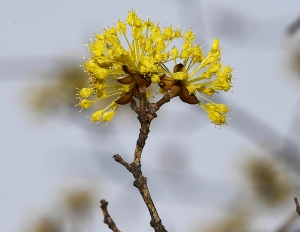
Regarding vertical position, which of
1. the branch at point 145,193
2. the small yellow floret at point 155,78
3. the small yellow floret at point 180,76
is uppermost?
the small yellow floret at point 180,76

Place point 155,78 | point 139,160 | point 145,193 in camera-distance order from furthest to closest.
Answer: point 155,78 < point 139,160 < point 145,193

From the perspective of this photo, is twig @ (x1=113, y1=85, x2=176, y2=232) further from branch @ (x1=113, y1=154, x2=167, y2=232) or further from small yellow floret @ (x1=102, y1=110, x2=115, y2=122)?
small yellow floret @ (x1=102, y1=110, x2=115, y2=122)

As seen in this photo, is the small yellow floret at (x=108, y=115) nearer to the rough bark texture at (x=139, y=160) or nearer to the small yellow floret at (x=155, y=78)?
the rough bark texture at (x=139, y=160)

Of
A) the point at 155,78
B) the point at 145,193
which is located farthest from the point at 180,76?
A: the point at 145,193

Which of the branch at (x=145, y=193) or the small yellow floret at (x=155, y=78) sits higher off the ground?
the small yellow floret at (x=155, y=78)

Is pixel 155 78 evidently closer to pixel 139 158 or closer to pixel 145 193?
pixel 139 158

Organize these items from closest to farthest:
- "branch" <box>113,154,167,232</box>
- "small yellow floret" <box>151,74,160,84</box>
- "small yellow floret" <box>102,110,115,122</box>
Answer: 1. "branch" <box>113,154,167,232</box>
2. "small yellow floret" <box>151,74,160,84</box>
3. "small yellow floret" <box>102,110,115,122</box>

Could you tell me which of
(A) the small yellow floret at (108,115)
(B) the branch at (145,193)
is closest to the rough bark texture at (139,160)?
(B) the branch at (145,193)

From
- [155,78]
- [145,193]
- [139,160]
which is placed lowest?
[145,193]

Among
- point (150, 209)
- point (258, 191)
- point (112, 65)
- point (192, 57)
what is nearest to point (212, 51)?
point (192, 57)

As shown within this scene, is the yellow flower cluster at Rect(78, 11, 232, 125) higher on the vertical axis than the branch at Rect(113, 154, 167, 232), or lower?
higher

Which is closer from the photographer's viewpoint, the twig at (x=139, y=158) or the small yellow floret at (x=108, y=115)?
the twig at (x=139, y=158)

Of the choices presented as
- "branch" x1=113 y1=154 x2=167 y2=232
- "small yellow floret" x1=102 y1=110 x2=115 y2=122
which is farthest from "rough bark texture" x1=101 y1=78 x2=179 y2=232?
"small yellow floret" x1=102 y1=110 x2=115 y2=122
